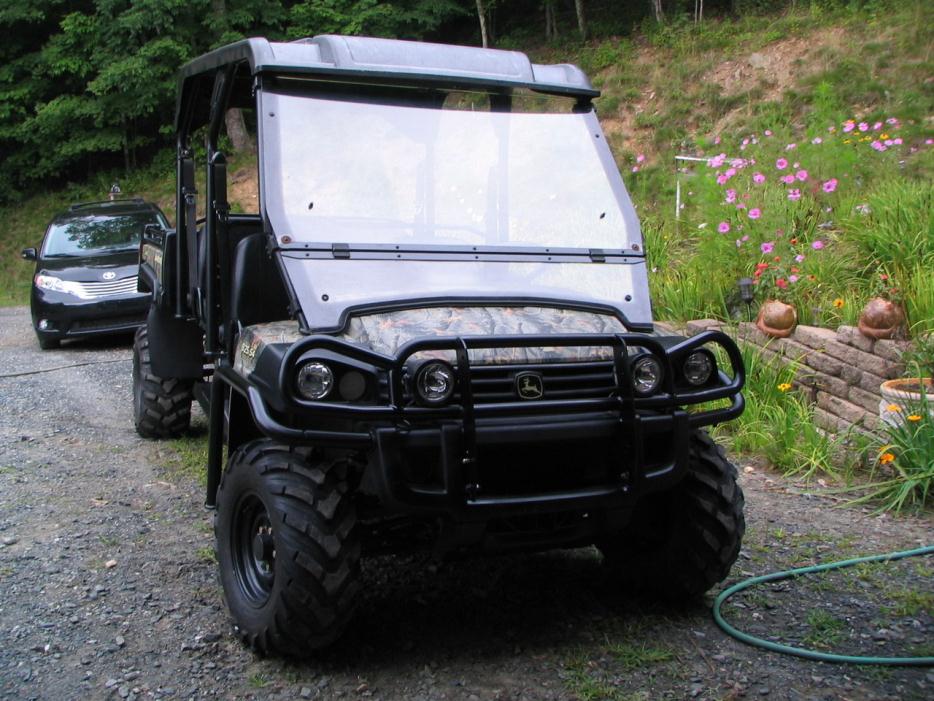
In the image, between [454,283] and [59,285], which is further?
[59,285]

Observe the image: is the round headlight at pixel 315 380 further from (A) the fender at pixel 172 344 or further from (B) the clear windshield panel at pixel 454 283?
(A) the fender at pixel 172 344

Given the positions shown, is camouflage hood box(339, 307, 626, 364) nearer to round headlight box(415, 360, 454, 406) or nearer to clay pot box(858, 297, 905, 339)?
round headlight box(415, 360, 454, 406)

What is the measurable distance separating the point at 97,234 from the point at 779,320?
8.38m

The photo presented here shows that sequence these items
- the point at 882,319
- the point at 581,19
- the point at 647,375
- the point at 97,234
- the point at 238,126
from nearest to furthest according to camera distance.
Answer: the point at 647,375, the point at 882,319, the point at 238,126, the point at 97,234, the point at 581,19

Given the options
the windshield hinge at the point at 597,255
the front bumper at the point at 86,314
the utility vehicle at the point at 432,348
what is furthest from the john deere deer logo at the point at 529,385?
the front bumper at the point at 86,314

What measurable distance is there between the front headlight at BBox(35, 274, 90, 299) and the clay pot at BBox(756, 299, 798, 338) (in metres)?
7.41

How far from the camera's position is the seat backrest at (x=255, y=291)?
420 cm

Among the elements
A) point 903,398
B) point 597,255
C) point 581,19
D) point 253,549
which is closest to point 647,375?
point 597,255

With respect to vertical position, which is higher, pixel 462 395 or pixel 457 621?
pixel 462 395

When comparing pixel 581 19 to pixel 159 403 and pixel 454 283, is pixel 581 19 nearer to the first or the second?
pixel 159 403

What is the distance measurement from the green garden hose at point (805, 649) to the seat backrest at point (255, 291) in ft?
7.10

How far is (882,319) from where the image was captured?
580 centimetres

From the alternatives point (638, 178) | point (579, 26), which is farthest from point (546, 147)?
point (579, 26)

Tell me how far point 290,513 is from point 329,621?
15.6 inches
